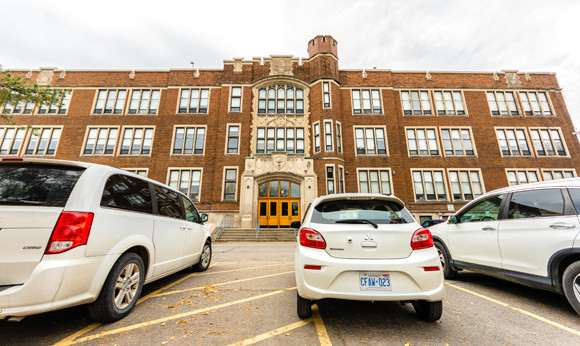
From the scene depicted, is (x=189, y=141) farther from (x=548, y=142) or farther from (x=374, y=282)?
(x=548, y=142)

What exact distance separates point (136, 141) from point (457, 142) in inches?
1143

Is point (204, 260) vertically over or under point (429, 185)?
under

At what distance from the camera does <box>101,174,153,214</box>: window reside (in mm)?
2871

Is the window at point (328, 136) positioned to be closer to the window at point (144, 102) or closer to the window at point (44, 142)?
the window at point (144, 102)

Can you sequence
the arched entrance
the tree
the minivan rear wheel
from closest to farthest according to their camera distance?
the minivan rear wheel
the tree
the arched entrance

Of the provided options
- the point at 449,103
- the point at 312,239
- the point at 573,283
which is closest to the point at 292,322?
the point at 312,239

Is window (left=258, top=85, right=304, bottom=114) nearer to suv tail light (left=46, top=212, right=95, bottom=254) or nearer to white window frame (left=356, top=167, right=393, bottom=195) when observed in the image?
white window frame (left=356, top=167, right=393, bottom=195)

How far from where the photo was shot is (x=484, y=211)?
4445mm

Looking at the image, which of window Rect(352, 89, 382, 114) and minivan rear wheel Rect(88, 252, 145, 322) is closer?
minivan rear wheel Rect(88, 252, 145, 322)

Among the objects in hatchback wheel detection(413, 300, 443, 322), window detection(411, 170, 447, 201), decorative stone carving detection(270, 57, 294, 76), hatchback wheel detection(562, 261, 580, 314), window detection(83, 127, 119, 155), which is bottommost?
hatchback wheel detection(413, 300, 443, 322)

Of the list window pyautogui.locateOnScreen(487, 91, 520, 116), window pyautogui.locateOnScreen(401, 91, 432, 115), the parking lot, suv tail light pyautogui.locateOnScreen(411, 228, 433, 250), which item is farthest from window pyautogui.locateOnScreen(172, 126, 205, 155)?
window pyautogui.locateOnScreen(487, 91, 520, 116)

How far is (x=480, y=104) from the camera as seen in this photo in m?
20.8

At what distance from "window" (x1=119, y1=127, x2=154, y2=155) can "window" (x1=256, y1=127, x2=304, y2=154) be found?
32.5 feet

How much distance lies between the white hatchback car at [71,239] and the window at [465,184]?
2229 cm
